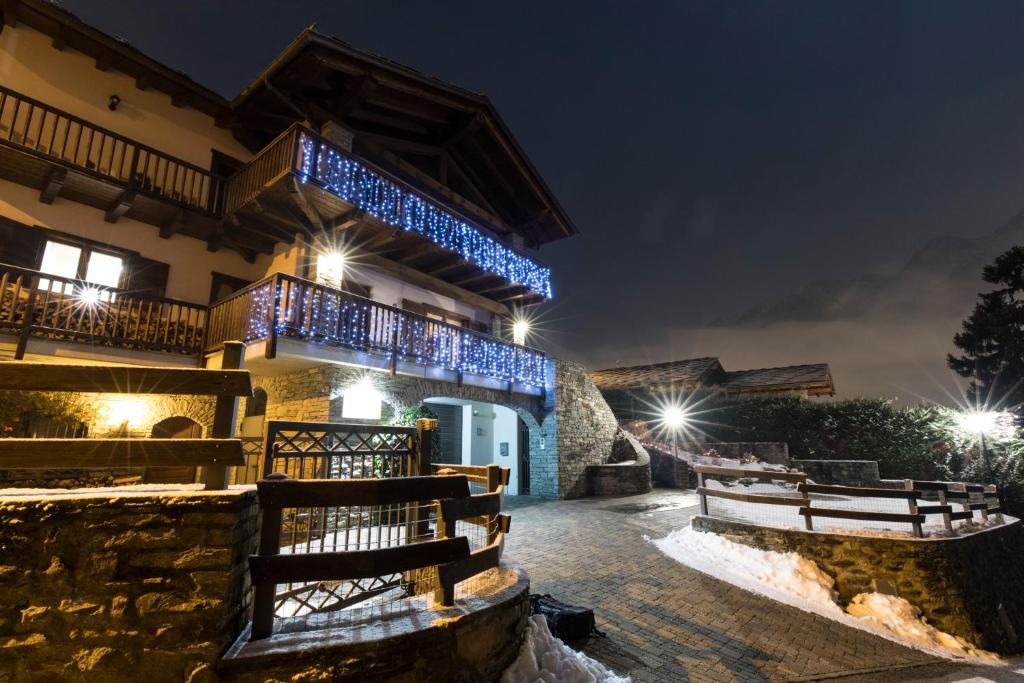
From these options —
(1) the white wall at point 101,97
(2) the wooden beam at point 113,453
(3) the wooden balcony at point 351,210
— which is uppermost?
(1) the white wall at point 101,97

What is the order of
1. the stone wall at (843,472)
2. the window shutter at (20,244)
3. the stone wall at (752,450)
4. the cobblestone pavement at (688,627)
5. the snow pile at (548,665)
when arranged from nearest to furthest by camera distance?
the snow pile at (548,665) < the cobblestone pavement at (688,627) < the window shutter at (20,244) < the stone wall at (843,472) < the stone wall at (752,450)

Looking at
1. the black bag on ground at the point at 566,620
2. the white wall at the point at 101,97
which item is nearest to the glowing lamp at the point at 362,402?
the black bag on ground at the point at 566,620

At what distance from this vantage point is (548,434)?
15.0m

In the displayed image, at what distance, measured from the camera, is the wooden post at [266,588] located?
8.94ft

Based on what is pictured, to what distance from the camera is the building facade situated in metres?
8.68

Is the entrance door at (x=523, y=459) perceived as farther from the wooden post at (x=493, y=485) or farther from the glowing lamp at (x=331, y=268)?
the wooden post at (x=493, y=485)

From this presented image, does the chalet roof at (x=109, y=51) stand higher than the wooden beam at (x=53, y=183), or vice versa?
the chalet roof at (x=109, y=51)

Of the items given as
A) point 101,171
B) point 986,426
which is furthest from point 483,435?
point 986,426

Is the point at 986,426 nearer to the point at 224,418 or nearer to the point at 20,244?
the point at 224,418

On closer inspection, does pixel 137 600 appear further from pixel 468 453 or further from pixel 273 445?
pixel 468 453

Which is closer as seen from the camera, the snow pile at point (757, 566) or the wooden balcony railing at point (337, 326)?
the snow pile at point (757, 566)

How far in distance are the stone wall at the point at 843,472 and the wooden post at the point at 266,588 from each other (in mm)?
17672

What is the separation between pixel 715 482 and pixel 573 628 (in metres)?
10.9

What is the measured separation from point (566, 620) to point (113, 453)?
14.5 feet
